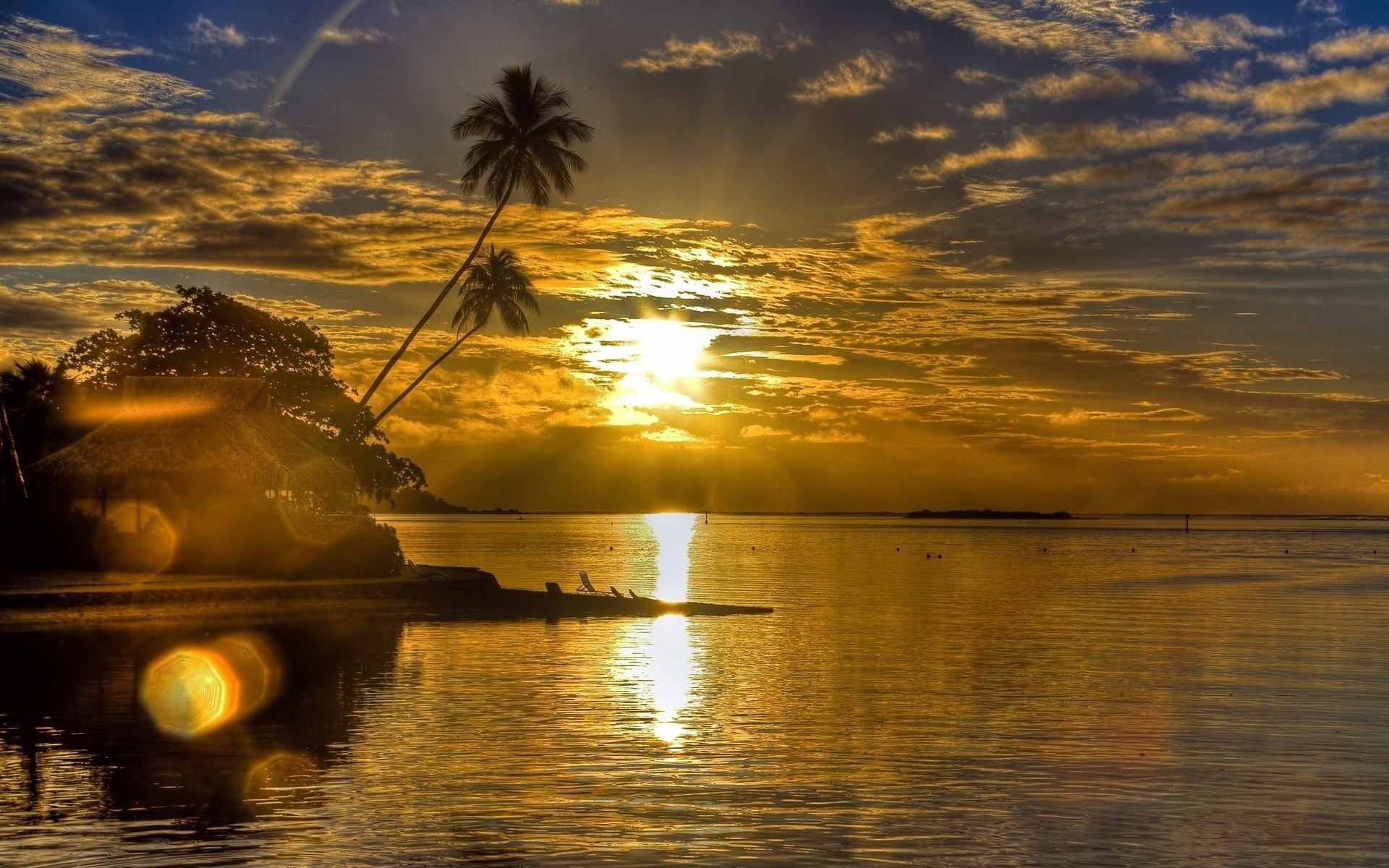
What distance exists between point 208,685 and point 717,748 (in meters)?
11.7

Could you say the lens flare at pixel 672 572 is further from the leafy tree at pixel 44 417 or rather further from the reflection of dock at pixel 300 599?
the leafy tree at pixel 44 417

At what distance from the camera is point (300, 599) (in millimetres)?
38438

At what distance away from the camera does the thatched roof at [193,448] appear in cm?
4097

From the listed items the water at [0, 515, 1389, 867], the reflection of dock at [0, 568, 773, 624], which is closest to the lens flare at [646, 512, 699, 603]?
the reflection of dock at [0, 568, 773, 624]

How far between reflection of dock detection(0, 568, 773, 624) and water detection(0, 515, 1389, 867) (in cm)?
136

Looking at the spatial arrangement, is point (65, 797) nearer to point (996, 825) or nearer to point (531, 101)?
point (996, 825)

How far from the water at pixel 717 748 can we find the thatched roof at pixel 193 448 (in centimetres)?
684

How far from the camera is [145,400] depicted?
45688 millimetres

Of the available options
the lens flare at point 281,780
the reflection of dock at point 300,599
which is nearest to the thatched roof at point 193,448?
the reflection of dock at point 300,599

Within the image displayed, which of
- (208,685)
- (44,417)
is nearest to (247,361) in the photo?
(44,417)

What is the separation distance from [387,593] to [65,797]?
2769cm

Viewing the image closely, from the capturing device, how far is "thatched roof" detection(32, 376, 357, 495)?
4097cm

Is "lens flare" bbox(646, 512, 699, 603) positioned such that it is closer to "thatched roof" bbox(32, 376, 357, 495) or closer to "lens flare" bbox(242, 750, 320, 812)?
"thatched roof" bbox(32, 376, 357, 495)

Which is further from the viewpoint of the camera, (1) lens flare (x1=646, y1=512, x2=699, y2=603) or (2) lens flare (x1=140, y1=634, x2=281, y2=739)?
(1) lens flare (x1=646, y1=512, x2=699, y2=603)
